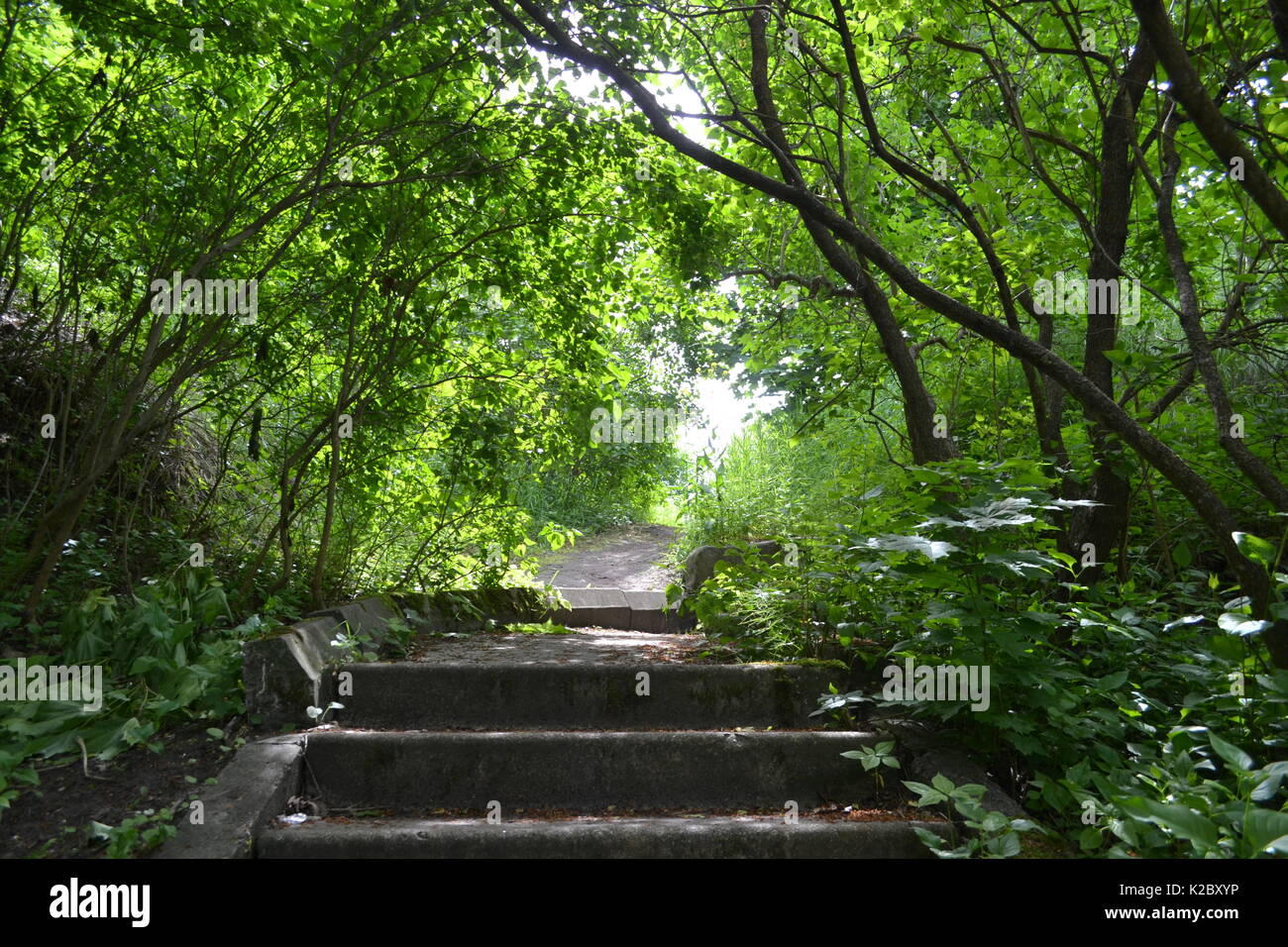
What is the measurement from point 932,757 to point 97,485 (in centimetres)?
456

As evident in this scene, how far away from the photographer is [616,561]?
36.6 feet

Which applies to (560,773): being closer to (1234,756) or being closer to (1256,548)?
(1234,756)

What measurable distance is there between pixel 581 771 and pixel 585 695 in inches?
23.9

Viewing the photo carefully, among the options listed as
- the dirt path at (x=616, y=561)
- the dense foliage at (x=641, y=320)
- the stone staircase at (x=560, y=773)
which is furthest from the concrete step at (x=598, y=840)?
the dirt path at (x=616, y=561)

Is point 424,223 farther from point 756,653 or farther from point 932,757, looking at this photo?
point 932,757

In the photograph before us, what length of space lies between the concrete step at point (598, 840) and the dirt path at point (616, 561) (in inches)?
221

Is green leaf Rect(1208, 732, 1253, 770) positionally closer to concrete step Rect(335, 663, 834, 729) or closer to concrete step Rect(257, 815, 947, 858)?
concrete step Rect(257, 815, 947, 858)

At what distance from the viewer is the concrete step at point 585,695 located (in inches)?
142

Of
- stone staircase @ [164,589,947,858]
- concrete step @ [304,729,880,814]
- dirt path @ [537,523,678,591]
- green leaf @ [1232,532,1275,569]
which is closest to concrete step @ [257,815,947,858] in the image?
stone staircase @ [164,589,947,858]

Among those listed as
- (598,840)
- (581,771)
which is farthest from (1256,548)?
(581,771)

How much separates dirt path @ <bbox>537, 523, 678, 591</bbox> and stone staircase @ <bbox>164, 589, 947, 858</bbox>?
4.61m

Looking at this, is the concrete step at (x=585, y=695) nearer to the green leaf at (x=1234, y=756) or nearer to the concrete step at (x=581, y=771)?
the concrete step at (x=581, y=771)

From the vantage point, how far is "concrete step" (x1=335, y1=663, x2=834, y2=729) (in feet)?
11.8

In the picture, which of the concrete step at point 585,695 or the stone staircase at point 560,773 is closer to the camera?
the stone staircase at point 560,773
